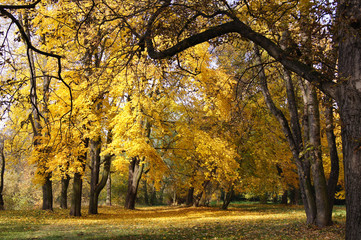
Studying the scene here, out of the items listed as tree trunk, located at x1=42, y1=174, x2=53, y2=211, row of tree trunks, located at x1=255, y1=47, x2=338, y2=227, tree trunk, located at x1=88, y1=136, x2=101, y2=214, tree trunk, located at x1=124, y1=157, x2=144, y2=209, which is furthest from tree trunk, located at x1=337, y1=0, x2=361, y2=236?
tree trunk, located at x1=124, y1=157, x2=144, y2=209

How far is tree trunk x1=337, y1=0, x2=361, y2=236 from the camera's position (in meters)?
4.07

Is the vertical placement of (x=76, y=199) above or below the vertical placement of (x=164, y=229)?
above

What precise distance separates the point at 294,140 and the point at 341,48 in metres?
6.11

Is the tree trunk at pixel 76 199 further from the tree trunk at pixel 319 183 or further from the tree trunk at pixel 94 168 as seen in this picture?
the tree trunk at pixel 319 183

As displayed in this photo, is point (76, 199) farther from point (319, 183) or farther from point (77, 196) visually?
point (319, 183)

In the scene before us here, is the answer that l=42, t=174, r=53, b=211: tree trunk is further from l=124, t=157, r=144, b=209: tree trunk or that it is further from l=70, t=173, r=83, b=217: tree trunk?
l=124, t=157, r=144, b=209: tree trunk

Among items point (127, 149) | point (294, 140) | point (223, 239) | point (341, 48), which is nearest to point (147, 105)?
point (127, 149)

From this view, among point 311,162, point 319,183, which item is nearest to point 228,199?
point 319,183

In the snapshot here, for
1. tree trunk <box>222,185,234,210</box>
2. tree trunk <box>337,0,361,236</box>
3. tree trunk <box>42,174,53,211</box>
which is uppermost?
tree trunk <box>337,0,361,236</box>

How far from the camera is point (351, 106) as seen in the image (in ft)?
13.7

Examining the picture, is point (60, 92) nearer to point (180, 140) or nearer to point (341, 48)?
point (180, 140)

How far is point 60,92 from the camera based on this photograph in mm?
14172

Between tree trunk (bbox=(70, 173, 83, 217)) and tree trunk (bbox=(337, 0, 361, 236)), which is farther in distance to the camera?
tree trunk (bbox=(70, 173, 83, 217))

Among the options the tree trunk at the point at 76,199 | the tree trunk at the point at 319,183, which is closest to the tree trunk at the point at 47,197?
the tree trunk at the point at 76,199
